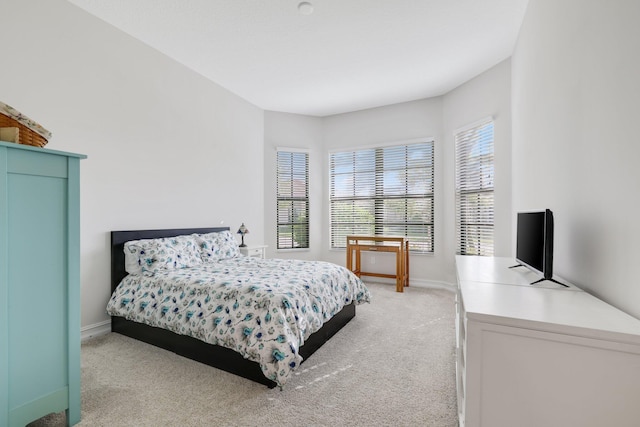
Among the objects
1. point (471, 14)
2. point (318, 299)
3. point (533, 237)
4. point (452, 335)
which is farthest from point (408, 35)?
point (452, 335)

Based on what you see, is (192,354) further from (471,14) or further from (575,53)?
(471,14)

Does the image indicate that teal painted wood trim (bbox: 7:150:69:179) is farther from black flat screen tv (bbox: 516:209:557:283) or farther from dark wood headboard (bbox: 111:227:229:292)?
black flat screen tv (bbox: 516:209:557:283)

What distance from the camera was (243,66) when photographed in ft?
12.0

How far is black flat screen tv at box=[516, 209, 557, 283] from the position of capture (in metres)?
1.55

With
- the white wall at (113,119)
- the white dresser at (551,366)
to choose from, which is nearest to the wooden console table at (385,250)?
the white wall at (113,119)

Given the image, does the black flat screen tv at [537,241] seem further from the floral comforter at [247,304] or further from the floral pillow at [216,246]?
the floral pillow at [216,246]

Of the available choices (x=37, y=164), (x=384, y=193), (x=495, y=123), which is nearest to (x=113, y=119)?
(x=37, y=164)

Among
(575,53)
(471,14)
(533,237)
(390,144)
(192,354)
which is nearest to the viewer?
(575,53)

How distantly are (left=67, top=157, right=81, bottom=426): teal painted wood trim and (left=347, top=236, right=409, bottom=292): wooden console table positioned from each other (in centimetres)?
376

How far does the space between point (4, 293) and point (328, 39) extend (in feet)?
10.6

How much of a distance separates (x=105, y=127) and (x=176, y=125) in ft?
2.72

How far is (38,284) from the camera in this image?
1398 millimetres

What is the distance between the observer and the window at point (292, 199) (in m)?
5.31

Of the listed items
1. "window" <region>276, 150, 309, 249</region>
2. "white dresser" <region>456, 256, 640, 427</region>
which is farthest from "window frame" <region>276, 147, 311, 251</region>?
"white dresser" <region>456, 256, 640, 427</region>
